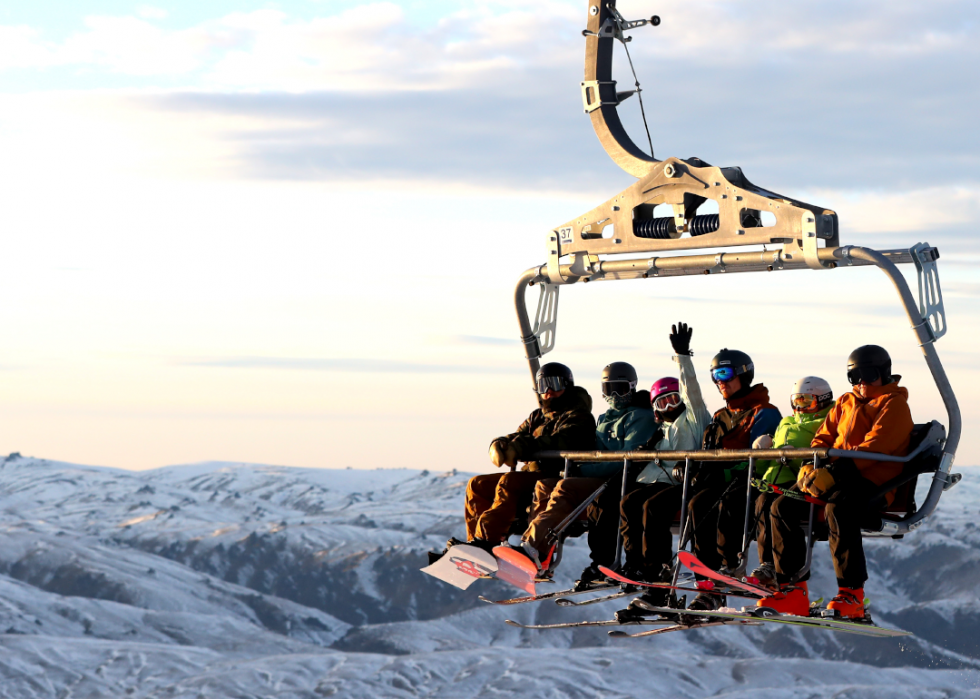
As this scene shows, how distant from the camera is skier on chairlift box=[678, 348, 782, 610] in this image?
14.2 meters

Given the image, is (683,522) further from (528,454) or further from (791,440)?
(528,454)

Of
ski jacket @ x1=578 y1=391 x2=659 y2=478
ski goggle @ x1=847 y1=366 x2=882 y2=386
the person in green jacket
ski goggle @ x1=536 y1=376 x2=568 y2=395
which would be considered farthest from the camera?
ski goggle @ x1=536 y1=376 x2=568 y2=395

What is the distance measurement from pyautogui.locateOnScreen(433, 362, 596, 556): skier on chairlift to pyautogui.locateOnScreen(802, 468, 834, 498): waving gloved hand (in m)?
3.25

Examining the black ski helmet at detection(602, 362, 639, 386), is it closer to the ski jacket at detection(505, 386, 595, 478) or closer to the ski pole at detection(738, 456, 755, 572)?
the ski jacket at detection(505, 386, 595, 478)

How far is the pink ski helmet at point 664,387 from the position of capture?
15.2 metres

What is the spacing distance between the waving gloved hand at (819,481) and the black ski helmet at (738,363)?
1810 mm

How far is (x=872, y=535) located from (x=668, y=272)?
11.2 feet

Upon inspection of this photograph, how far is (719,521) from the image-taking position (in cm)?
1422

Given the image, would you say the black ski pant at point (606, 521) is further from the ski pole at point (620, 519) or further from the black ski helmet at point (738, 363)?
the black ski helmet at point (738, 363)

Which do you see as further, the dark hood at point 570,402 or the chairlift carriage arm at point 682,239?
the dark hood at point 570,402

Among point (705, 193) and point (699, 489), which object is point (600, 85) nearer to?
point (705, 193)

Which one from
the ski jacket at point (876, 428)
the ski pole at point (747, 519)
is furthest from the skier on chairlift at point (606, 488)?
the ski jacket at point (876, 428)

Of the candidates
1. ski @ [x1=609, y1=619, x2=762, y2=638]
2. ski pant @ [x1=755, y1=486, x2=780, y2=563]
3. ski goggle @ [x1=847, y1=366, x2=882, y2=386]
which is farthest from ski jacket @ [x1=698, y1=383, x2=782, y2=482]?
ski @ [x1=609, y1=619, x2=762, y2=638]

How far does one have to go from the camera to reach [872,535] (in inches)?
536
